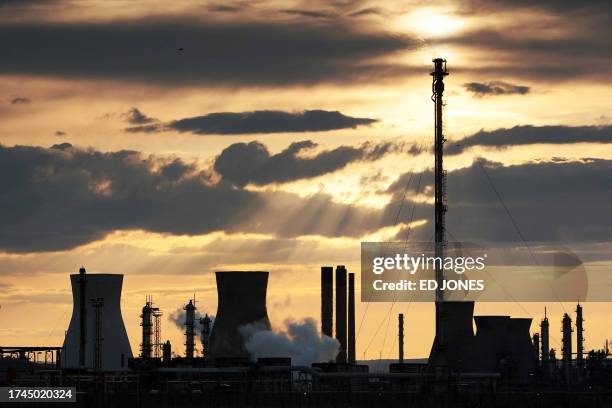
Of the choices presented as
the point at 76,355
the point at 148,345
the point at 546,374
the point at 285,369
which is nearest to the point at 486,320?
the point at 546,374

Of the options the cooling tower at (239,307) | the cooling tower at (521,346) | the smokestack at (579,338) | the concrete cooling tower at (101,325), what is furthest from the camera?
the smokestack at (579,338)

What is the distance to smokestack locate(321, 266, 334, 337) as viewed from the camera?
119 meters

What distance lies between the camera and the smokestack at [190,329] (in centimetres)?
12119

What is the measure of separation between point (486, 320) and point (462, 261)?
150 feet

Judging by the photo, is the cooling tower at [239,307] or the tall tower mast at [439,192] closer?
the tall tower mast at [439,192]

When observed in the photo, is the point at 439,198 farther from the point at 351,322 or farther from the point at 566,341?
the point at 566,341

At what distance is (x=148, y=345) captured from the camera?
397 ft

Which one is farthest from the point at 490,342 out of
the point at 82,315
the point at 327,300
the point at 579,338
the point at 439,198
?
the point at 439,198

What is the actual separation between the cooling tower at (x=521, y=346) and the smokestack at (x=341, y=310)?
16830mm

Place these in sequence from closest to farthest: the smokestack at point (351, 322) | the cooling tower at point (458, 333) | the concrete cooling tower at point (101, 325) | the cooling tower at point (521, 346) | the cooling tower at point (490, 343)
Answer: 1. the concrete cooling tower at point (101, 325)
2. the cooling tower at point (458, 333)
3. the smokestack at point (351, 322)
4. the cooling tower at point (490, 343)
5. the cooling tower at point (521, 346)

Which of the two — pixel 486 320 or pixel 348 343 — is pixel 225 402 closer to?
pixel 348 343

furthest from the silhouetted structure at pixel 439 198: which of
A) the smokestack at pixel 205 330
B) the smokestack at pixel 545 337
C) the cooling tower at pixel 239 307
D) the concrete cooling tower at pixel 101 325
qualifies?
the smokestack at pixel 545 337

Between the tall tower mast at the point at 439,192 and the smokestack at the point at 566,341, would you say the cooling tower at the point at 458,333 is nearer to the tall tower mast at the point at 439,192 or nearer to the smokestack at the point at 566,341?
the smokestack at the point at 566,341

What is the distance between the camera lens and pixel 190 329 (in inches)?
4865
